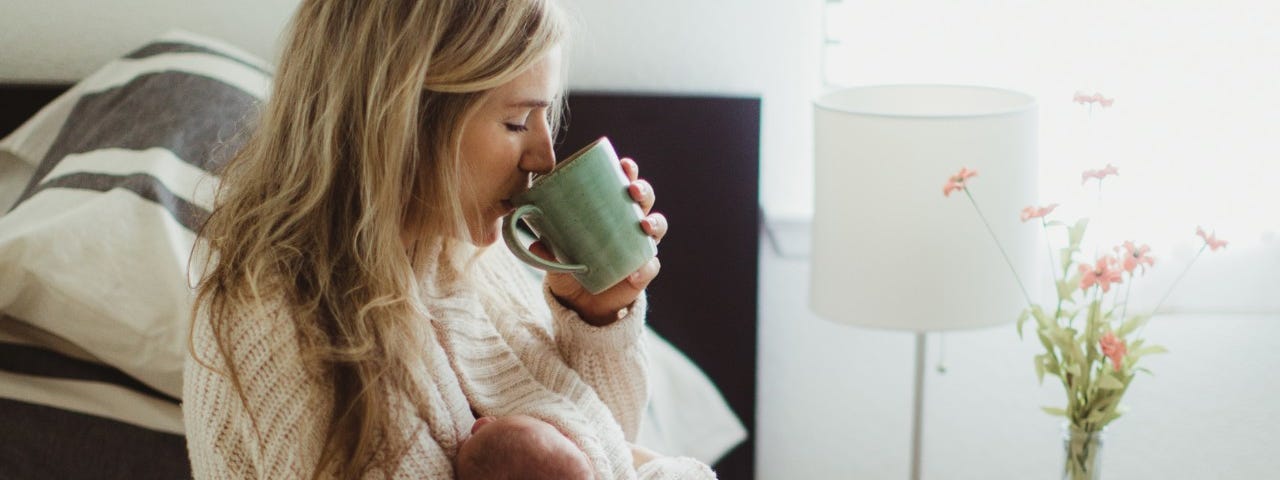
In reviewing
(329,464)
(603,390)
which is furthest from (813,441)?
(329,464)

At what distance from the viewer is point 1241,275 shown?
1.75 metres

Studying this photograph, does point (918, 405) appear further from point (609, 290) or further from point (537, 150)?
point (537, 150)

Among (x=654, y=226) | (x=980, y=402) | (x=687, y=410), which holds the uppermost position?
(x=654, y=226)

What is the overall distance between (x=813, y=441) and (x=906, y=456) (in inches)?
6.0

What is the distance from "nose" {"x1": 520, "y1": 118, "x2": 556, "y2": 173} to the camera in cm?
94

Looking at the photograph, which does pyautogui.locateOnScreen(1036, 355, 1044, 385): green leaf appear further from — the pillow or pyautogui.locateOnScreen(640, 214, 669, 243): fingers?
the pillow

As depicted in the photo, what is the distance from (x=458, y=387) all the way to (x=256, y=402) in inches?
7.2

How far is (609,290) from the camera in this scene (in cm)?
109

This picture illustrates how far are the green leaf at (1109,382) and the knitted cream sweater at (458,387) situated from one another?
0.48 meters

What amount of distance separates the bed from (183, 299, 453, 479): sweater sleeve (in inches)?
8.8

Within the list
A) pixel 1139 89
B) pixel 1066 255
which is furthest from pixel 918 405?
pixel 1139 89

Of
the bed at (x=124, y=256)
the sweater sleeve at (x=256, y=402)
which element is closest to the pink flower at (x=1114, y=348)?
the bed at (x=124, y=256)

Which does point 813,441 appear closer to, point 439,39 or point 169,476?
point 169,476

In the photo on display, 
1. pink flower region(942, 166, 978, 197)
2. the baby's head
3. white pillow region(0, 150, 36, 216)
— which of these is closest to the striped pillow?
white pillow region(0, 150, 36, 216)
